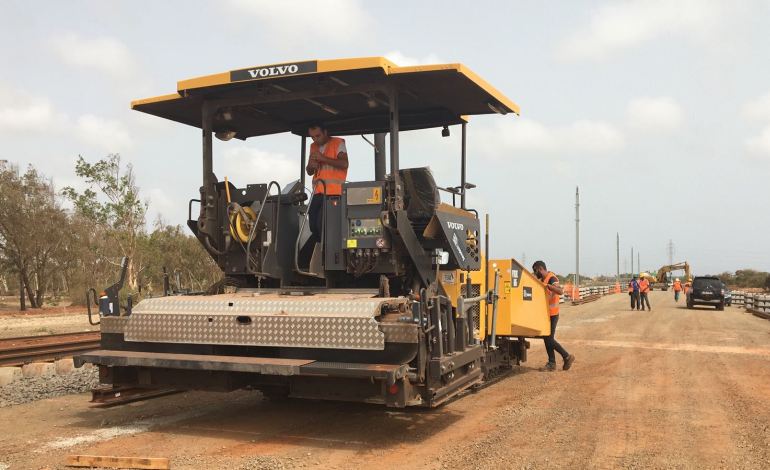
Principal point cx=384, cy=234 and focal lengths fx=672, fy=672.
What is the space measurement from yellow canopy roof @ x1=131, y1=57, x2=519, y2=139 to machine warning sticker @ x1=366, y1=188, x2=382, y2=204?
0.93 m

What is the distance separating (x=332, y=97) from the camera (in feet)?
23.6

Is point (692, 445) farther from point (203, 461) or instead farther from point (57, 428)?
point (57, 428)

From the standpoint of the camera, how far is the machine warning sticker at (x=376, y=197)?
20.9ft

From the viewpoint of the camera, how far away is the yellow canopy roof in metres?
6.22

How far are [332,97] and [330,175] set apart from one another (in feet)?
2.79

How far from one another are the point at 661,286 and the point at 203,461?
6530 centimetres

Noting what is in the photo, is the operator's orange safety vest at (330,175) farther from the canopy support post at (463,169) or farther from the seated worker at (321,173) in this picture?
the canopy support post at (463,169)

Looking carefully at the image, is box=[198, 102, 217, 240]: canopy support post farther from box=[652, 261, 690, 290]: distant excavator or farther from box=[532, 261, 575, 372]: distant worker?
box=[652, 261, 690, 290]: distant excavator

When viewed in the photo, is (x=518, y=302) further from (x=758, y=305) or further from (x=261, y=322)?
(x=758, y=305)

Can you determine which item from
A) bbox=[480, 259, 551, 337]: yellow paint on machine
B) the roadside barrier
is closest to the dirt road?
bbox=[480, 259, 551, 337]: yellow paint on machine

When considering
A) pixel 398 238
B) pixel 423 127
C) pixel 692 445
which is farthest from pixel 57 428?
pixel 692 445

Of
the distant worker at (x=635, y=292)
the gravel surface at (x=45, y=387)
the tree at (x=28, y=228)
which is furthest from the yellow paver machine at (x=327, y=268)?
the tree at (x=28, y=228)

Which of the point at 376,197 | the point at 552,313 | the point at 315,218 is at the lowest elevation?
the point at 552,313

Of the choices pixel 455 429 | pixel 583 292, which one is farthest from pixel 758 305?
pixel 455 429
